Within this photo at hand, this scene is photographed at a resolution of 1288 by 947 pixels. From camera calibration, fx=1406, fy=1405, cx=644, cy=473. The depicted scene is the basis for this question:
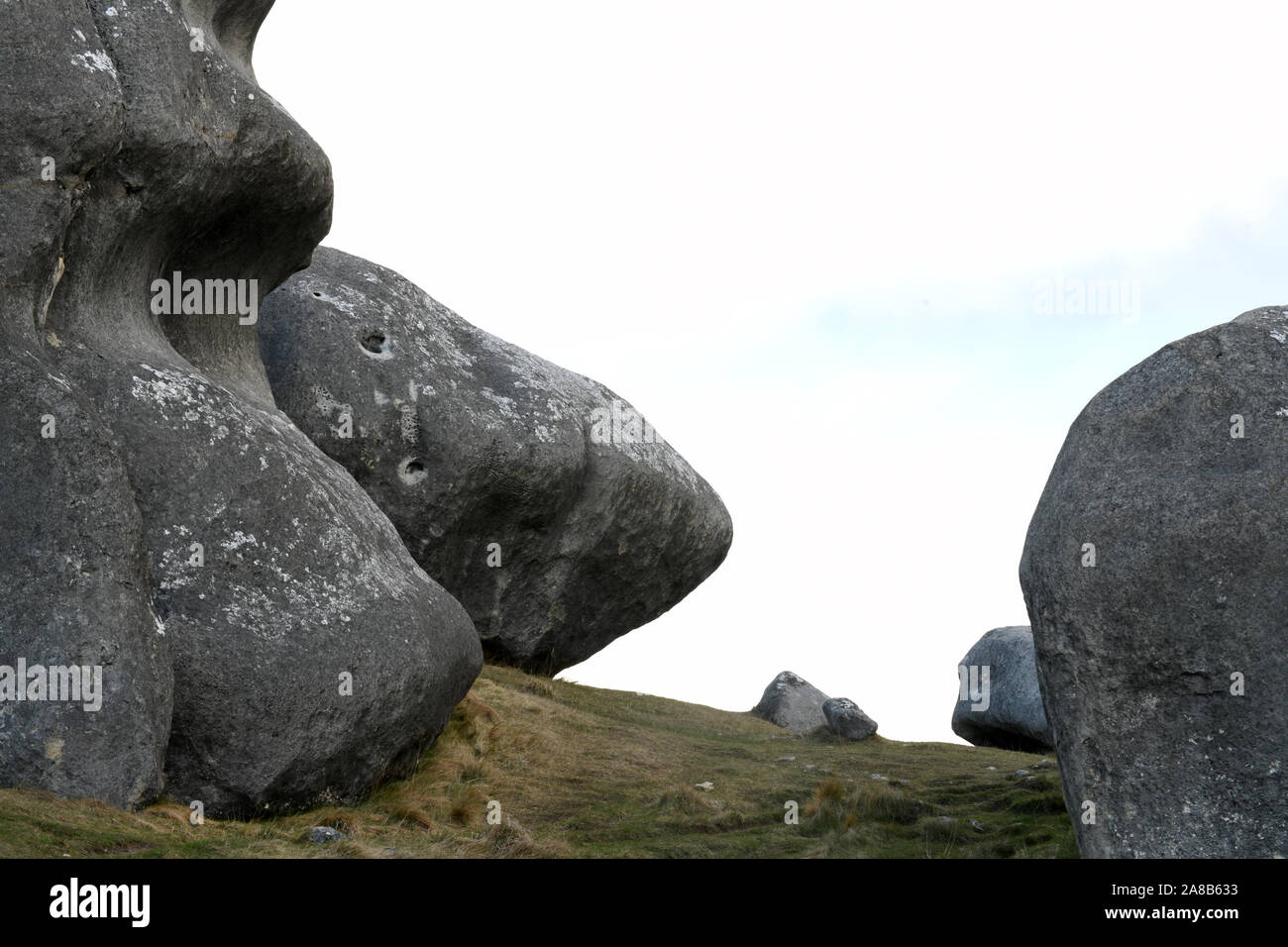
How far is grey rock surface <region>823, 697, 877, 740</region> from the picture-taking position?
17.5 metres

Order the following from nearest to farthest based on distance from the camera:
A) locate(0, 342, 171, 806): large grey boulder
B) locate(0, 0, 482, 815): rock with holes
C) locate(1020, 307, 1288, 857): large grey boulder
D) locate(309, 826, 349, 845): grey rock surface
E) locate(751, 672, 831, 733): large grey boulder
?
locate(1020, 307, 1288, 857): large grey boulder < locate(0, 342, 171, 806): large grey boulder < locate(309, 826, 349, 845): grey rock surface < locate(0, 0, 482, 815): rock with holes < locate(751, 672, 831, 733): large grey boulder

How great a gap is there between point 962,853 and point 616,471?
8.55m

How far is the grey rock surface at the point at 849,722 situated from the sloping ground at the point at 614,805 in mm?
236

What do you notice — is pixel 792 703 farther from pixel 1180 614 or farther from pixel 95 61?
pixel 95 61

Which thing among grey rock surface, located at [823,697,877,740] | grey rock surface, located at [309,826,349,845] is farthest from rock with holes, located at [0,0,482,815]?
grey rock surface, located at [823,697,877,740]

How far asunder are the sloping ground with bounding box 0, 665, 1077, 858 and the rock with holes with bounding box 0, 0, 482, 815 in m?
0.57

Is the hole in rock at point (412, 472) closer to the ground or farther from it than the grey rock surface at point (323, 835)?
farther from it

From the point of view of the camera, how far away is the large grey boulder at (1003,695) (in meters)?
18.1

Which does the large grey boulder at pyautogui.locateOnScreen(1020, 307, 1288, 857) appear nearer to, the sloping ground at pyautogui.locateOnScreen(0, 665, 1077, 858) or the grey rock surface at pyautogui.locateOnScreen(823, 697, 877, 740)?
the sloping ground at pyautogui.locateOnScreen(0, 665, 1077, 858)

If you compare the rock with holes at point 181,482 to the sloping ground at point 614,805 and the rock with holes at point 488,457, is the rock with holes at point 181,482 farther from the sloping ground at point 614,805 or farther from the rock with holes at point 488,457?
the rock with holes at point 488,457

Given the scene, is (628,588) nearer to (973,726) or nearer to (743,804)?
(973,726)

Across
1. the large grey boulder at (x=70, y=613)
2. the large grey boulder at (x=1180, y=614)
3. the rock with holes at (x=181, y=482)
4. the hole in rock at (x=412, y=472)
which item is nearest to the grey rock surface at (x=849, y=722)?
the hole in rock at (x=412, y=472)

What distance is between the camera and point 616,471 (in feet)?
58.7

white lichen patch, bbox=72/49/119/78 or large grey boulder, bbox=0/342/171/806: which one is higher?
white lichen patch, bbox=72/49/119/78
